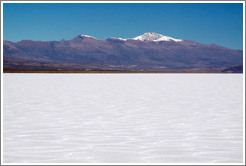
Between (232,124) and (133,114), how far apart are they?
299 centimetres

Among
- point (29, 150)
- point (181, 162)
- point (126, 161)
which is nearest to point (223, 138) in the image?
point (181, 162)

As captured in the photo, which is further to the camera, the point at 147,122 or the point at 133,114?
the point at 133,114

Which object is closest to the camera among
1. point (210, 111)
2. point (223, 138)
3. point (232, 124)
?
point (223, 138)

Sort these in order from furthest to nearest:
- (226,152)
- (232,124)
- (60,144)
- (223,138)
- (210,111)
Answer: (210,111), (232,124), (223,138), (60,144), (226,152)

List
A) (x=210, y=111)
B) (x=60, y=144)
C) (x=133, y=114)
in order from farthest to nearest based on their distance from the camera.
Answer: (x=210, y=111) < (x=133, y=114) < (x=60, y=144)

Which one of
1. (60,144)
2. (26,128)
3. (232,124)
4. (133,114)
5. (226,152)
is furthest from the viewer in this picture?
(133,114)

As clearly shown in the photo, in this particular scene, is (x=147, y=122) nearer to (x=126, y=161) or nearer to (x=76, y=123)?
(x=76, y=123)

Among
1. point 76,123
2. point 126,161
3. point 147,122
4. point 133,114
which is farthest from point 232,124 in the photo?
point 126,161

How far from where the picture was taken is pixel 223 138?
708 centimetres

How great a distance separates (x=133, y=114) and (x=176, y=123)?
2.02 metres

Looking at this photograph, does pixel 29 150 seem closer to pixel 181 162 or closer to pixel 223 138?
pixel 181 162

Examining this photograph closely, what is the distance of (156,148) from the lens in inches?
242

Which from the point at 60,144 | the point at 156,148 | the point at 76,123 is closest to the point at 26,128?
the point at 76,123

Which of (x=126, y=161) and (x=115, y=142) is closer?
(x=126, y=161)
